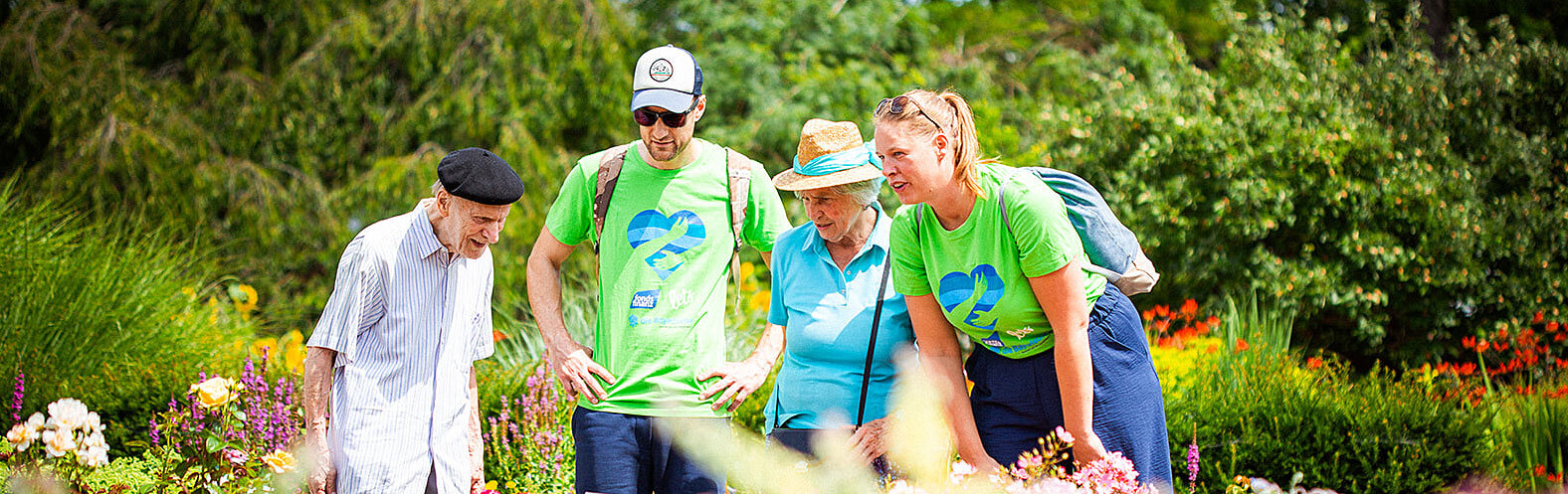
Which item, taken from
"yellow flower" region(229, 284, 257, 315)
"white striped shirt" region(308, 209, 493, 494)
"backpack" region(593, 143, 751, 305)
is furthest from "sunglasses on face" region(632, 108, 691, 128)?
"yellow flower" region(229, 284, 257, 315)

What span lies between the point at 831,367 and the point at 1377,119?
5.39 metres

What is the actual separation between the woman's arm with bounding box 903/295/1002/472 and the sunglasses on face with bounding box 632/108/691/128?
0.77 meters

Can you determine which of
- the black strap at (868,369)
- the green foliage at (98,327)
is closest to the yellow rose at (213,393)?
the black strap at (868,369)

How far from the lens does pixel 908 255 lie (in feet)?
8.52

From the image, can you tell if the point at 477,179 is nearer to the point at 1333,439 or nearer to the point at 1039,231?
the point at 1039,231

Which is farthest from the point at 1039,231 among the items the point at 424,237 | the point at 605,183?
the point at 424,237

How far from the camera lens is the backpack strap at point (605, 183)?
117 inches

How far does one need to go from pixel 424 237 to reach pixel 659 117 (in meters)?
0.67

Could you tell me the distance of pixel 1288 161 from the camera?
634 cm

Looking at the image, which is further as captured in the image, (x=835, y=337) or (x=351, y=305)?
(x=835, y=337)

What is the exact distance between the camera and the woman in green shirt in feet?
7.84

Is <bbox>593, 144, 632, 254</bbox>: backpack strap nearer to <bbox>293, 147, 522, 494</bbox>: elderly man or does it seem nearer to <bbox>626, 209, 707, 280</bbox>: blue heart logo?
<bbox>626, 209, 707, 280</bbox>: blue heart logo

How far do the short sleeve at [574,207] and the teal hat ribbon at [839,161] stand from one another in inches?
22.9

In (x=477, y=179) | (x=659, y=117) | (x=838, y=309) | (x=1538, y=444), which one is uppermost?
(x=659, y=117)
